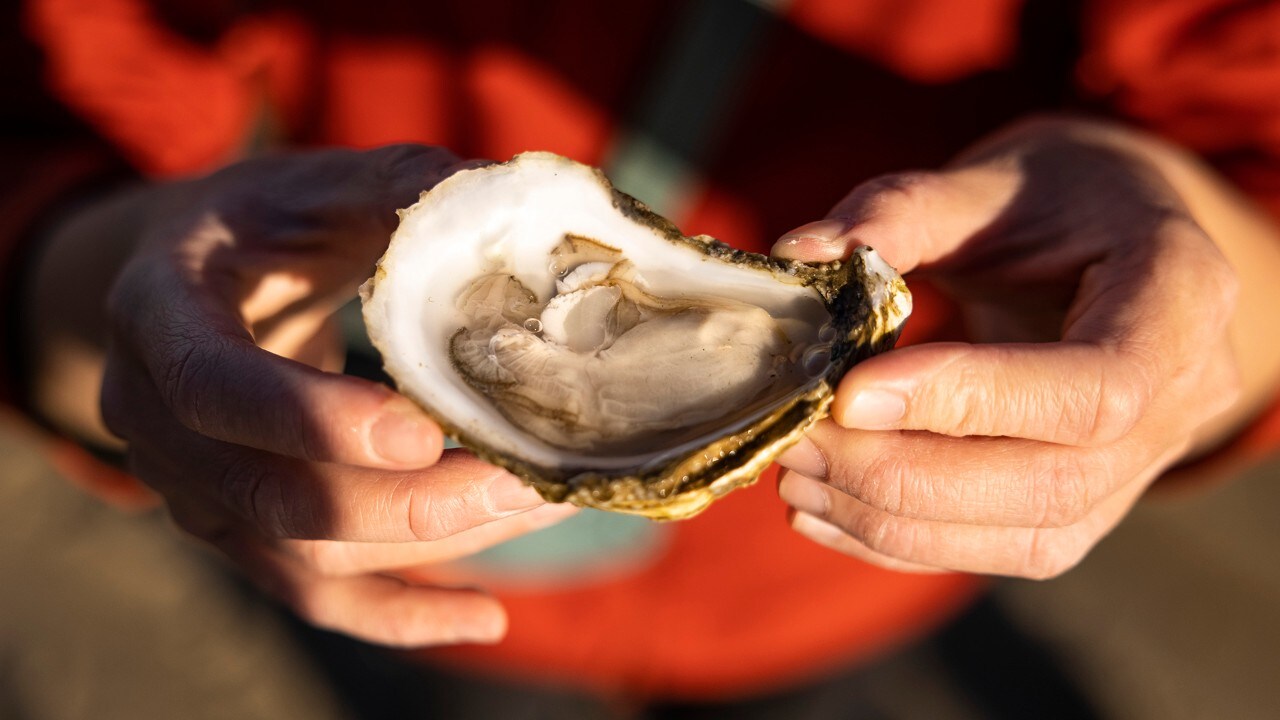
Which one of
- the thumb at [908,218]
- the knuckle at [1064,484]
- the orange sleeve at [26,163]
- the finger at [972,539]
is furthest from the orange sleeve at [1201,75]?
the orange sleeve at [26,163]

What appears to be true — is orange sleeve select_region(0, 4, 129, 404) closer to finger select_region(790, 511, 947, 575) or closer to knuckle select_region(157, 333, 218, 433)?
knuckle select_region(157, 333, 218, 433)

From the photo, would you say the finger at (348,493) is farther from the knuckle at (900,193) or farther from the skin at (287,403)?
the knuckle at (900,193)

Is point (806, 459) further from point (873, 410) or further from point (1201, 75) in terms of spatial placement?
point (1201, 75)

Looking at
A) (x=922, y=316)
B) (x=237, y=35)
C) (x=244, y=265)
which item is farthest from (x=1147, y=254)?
(x=237, y=35)

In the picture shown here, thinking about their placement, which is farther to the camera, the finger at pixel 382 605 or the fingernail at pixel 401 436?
the finger at pixel 382 605

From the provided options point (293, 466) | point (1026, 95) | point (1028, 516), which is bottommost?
point (293, 466)

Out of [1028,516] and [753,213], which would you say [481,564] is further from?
[1028,516]
